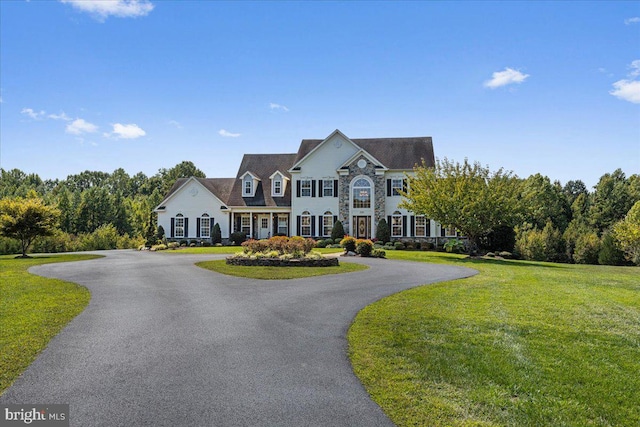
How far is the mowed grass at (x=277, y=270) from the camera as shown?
16.8m

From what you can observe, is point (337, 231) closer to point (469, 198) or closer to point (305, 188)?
point (305, 188)

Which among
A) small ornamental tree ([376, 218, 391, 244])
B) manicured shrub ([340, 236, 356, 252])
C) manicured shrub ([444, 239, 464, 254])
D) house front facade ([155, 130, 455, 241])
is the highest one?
house front facade ([155, 130, 455, 241])

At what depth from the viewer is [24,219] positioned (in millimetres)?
26656

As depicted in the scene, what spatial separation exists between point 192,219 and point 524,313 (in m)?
35.4

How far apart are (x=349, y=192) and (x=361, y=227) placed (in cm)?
308

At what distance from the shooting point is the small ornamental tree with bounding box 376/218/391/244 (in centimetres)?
3781

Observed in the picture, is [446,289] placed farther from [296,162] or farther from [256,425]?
[296,162]

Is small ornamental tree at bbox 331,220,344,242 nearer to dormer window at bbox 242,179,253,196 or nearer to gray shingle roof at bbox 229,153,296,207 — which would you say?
gray shingle roof at bbox 229,153,296,207

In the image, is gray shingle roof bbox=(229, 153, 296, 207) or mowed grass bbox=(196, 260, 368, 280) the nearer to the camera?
mowed grass bbox=(196, 260, 368, 280)

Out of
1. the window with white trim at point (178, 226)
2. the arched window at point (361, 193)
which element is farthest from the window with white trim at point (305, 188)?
the window with white trim at point (178, 226)

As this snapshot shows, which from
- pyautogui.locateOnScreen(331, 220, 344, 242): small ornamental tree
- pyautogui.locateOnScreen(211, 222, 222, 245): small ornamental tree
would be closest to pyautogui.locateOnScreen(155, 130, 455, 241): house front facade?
pyautogui.locateOnScreen(211, 222, 222, 245): small ornamental tree

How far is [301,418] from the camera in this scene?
532 centimetres

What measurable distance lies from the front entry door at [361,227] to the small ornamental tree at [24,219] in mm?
22157

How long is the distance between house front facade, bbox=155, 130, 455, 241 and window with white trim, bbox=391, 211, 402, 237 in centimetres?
8
